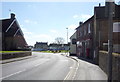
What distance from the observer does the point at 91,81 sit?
35.8ft

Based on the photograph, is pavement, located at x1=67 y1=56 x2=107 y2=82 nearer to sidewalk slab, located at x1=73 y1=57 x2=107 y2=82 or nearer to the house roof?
sidewalk slab, located at x1=73 y1=57 x2=107 y2=82

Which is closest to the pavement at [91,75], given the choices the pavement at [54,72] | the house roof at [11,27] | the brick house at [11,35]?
the pavement at [54,72]

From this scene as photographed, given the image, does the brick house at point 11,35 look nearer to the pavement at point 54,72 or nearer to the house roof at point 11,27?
the house roof at point 11,27

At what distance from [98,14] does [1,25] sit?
36.0 m

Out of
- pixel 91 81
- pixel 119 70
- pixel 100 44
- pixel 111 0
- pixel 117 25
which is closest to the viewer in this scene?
pixel 111 0

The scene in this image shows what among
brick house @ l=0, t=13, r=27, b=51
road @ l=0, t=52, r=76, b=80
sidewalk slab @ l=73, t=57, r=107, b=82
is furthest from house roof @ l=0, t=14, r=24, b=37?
sidewalk slab @ l=73, t=57, r=107, b=82

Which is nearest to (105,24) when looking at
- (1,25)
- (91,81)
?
(91,81)

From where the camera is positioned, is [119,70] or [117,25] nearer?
[117,25]

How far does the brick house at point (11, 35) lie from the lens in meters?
53.8

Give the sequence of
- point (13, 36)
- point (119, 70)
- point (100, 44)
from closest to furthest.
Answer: point (119, 70)
point (100, 44)
point (13, 36)

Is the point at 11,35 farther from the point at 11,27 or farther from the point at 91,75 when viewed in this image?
the point at 91,75

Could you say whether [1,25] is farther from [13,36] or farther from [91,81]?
[91,81]

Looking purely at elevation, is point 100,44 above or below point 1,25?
below

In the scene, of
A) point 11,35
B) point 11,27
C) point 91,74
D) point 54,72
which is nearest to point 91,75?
point 91,74
